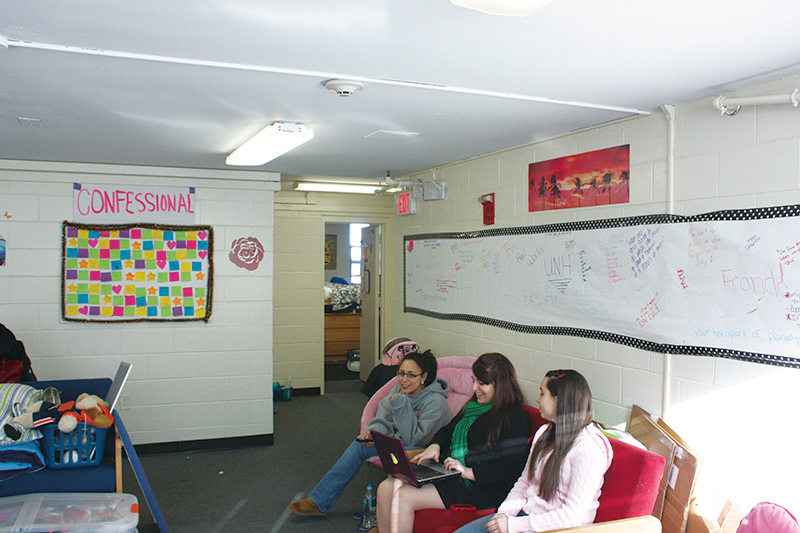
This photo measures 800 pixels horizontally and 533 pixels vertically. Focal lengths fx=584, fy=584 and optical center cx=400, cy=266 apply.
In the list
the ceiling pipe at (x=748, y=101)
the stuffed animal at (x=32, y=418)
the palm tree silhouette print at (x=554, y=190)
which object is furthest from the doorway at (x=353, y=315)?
the ceiling pipe at (x=748, y=101)

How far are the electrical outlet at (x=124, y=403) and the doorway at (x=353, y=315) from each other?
2926 millimetres

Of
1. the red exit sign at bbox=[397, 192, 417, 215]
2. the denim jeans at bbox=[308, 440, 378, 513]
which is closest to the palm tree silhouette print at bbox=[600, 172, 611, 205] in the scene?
the denim jeans at bbox=[308, 440, 378, 513]

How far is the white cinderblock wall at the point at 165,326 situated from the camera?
15.2 feet

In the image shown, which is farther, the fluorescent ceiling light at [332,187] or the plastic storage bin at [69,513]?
the fluorescent ceiling light at [332,187]

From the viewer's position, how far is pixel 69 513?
2924 millimetres

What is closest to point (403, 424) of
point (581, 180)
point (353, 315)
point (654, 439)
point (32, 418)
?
point (654, 439)

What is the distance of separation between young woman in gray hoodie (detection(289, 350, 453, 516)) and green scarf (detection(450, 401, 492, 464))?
12.8 inches

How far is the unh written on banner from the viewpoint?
471 centimetres

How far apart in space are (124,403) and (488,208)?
10.9ft

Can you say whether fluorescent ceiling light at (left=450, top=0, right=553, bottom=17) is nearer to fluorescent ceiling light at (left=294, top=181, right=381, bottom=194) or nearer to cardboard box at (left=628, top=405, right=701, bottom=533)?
cardboard box at (left=628, top=405, right=701, bottom=533)

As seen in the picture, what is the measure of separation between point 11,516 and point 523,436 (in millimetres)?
2548

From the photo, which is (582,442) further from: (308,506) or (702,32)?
(308,506)

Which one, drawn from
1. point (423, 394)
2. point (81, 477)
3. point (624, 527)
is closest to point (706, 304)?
point (624, 527)

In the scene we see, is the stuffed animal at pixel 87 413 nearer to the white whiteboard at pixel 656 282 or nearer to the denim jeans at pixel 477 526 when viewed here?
the denim jeans at pixel 477 526
